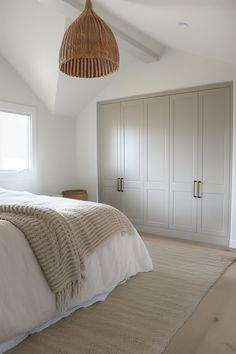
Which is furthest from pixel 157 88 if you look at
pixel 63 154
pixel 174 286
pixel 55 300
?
pixel 55 300

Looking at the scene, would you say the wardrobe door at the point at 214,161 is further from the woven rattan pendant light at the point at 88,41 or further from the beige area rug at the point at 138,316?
the woven rattan pendant light at the point at 88,41

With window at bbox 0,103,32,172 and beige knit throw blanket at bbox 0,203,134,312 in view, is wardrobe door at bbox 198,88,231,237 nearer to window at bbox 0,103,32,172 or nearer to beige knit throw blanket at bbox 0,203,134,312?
beige knit throw blanket at bbox 0,203,134,312

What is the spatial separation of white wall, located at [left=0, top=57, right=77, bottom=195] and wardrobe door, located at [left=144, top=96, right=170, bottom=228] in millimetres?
1506

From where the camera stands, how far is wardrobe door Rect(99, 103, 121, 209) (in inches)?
194

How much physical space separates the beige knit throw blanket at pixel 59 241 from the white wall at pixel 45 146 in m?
2.35

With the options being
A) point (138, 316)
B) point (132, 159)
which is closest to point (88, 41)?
point (138, 316)

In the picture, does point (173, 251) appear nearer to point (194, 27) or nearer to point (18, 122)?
point (194, 27)

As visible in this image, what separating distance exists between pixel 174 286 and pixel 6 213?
1621 mm

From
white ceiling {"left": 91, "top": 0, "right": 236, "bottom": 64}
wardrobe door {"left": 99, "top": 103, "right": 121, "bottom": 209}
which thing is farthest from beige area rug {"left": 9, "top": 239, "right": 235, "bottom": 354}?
white ceiling {"left": 91, "top": 0, "right": 236, "bottom": 64}

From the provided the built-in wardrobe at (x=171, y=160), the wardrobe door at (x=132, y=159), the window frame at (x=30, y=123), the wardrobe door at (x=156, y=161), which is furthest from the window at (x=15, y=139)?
the wardrobe door at (x=156, y=161)

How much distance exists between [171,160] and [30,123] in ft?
7.51

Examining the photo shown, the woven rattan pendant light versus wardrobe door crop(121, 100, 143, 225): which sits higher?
the woven rattan pendant light

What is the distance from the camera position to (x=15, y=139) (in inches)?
→ 178

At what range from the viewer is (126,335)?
6.41ft
